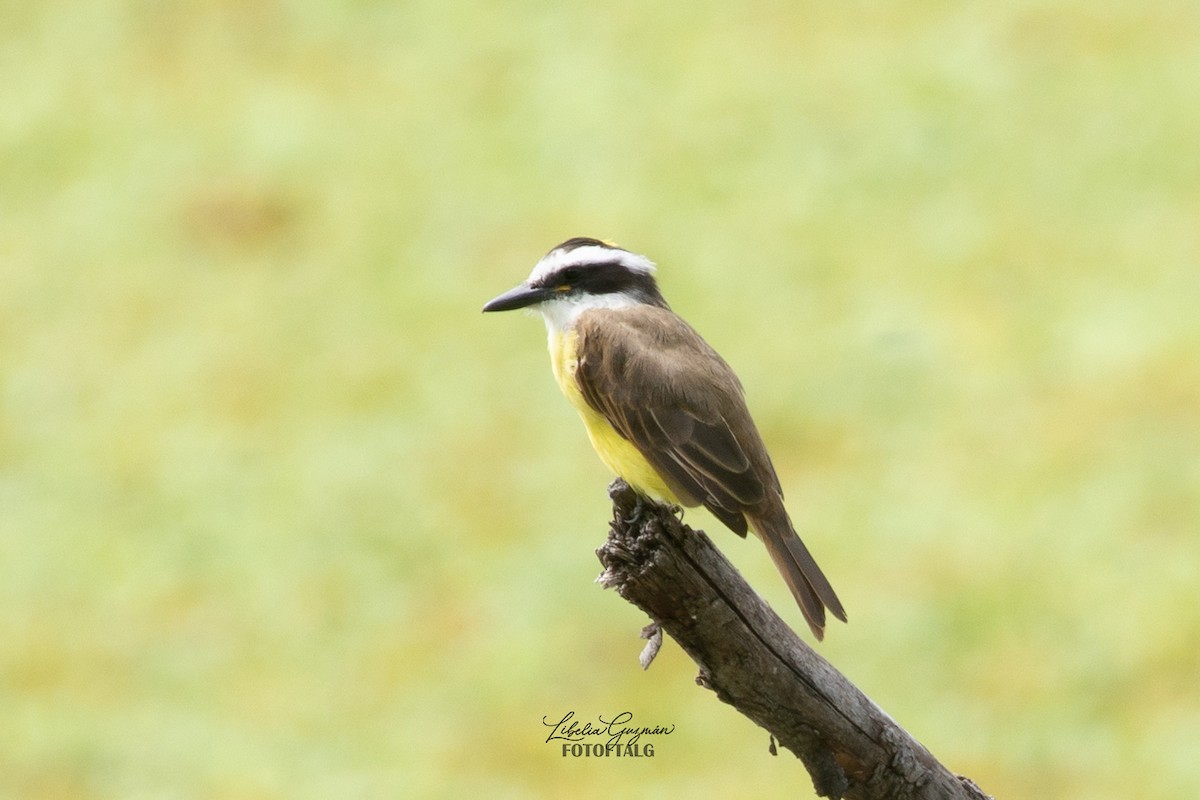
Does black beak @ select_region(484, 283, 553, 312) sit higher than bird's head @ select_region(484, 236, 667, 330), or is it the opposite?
bird's head @ select_region(484, 236, 667, 330)

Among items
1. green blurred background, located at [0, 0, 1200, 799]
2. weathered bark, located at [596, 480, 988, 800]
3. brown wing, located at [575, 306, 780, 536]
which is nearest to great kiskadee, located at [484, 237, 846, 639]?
brown wing, located at [575, 306, 780, 536]

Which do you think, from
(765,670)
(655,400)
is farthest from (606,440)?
(765,670)

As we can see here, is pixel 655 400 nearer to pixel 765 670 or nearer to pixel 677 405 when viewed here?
pixel 677 405

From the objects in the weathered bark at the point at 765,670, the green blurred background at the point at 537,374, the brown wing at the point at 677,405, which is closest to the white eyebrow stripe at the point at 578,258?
the brown wing at the point at 677,405

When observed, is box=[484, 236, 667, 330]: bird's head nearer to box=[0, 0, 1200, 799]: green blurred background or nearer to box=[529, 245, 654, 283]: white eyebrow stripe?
box=[529, 245, 654, 283]: white eyebrow stripe

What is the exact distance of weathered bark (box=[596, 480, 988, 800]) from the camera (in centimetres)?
398

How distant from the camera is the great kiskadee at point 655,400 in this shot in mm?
4891

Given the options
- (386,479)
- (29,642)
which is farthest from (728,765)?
(29,642)

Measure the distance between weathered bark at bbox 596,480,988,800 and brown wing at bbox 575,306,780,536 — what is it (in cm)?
78

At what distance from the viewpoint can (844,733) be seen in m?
4.05

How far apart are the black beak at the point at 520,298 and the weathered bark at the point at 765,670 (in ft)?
4.43

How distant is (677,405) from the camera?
506 centimetres

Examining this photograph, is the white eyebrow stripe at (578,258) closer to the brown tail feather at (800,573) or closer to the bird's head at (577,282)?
the bird's head at (577,282)

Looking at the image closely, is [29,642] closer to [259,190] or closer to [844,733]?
[259,190]
